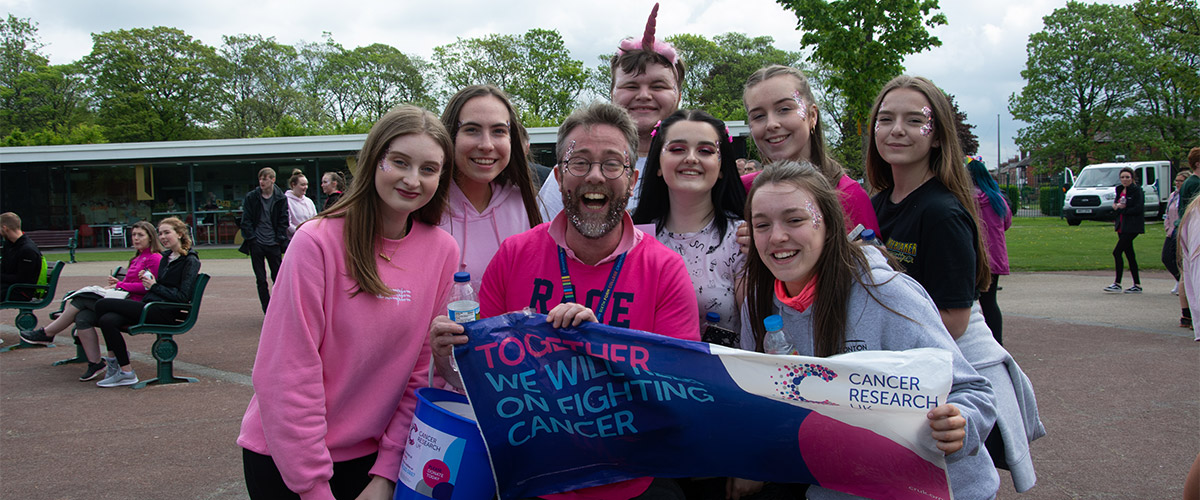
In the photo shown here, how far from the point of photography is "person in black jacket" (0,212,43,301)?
929cm

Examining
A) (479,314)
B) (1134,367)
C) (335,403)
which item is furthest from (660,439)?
(1134,367)

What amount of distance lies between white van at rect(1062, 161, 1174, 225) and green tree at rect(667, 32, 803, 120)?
95.3ft

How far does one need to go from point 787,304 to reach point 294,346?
174 centimetres

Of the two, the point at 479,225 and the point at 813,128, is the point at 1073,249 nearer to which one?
the point at 813,128

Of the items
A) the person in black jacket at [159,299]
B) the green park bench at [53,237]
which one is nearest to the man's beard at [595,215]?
the person in black jacket at [159,299]

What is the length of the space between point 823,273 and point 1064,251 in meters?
20.6

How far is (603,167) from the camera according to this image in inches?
105

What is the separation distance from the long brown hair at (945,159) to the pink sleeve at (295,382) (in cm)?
254

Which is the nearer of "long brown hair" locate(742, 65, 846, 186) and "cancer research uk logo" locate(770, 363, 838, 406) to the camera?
"cancer research uk logo" locate(770, 363, 838, 406)

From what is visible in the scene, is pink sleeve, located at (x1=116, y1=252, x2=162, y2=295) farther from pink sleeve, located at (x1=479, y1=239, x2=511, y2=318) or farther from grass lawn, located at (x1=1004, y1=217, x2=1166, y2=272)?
grass lawn, located at (x1=1004, y1=217, x2=1166, y2=272)

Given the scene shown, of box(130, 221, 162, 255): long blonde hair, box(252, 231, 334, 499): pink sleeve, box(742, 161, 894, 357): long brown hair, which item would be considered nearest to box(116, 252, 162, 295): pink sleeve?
box(130, 221, 162, 255): long blonde hair

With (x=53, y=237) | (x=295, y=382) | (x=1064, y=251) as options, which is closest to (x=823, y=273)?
(x=295, y=382)

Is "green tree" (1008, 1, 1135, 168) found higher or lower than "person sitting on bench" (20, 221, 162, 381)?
higher

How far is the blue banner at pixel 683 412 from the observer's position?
7.18 ft
